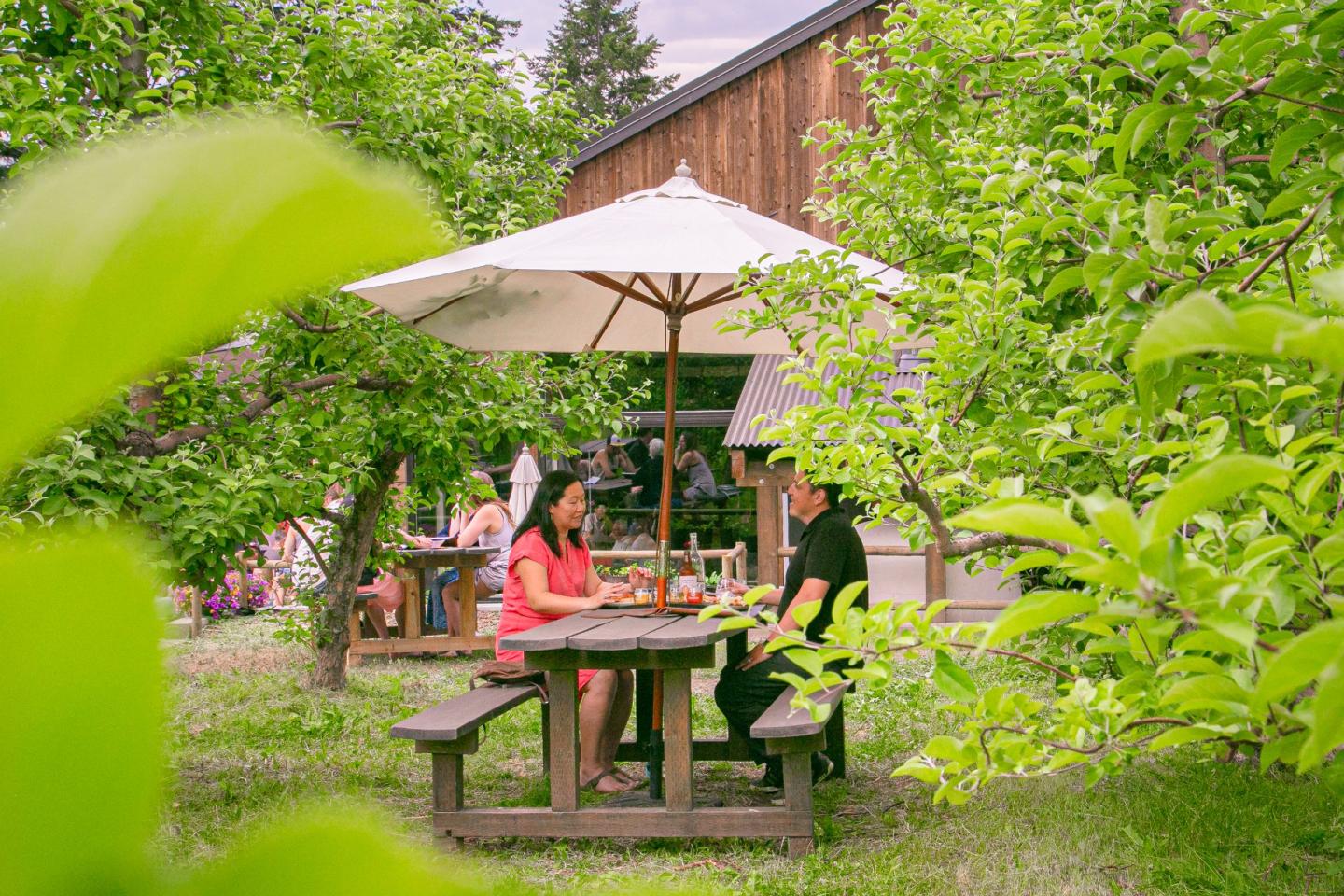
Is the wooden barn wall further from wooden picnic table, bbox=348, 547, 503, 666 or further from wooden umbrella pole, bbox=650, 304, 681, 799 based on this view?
wooden umbrella pole, bbox=650, 304, 681, 799

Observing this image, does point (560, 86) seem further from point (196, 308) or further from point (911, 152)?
point (196, 308)

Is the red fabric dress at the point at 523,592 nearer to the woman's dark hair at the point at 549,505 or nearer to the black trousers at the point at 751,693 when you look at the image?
the woman's dark hair at the point at 549,505

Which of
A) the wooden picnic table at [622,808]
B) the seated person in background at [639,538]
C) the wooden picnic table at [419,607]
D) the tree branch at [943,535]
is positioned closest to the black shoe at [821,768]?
the wooden picnic table at [622,808]

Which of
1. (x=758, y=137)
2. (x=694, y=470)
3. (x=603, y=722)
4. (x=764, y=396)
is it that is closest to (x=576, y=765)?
(x=603, y=722)

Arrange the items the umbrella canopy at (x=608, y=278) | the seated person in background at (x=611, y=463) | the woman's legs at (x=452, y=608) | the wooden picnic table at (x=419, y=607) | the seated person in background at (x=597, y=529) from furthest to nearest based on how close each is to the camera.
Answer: the seated person in background at (x=611, y=463) < the seated person in background at (x=597, y=529) < the woman's legs at (x=452, y=608) < the wooden picnic table at (x=419, y=607) < the umbrella canopy at (x=608, y=278)

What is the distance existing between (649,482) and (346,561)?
18.5 feet

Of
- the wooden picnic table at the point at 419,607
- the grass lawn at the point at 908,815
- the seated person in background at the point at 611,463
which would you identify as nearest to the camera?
the grass lawn at the point at 908,815

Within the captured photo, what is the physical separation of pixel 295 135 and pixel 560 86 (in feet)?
23.1

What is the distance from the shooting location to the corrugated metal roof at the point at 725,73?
11.4 m

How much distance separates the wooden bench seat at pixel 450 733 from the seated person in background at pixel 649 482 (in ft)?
24.3

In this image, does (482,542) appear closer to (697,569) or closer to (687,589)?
(697,569)

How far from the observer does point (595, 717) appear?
15.6 ft

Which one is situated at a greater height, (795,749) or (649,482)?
(649,482)

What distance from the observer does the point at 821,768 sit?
4.90 m
